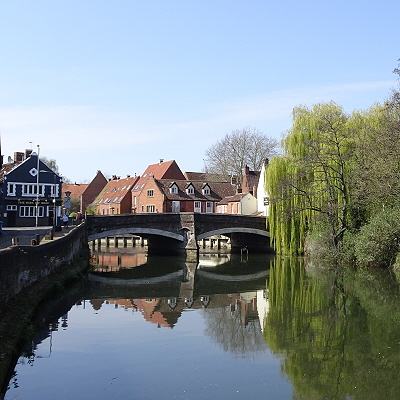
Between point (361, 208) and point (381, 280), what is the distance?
8284 mm

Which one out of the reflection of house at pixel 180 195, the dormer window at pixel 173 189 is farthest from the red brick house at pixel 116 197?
the dormer window at pixel 173 189

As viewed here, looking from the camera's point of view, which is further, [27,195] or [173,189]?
[173,189]

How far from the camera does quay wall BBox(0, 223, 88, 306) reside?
559 inches

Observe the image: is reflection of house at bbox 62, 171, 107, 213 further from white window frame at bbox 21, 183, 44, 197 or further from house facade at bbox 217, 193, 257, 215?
white window frame at bbox 21, 183, 44, 197

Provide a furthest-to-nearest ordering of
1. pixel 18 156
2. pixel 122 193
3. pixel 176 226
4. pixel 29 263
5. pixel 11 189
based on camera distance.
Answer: pixel 122 193
pixel 18 156
pixel 176 226
pixel 11 189
pixel 29 263

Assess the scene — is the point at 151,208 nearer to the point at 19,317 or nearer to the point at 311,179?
the point at 311,179

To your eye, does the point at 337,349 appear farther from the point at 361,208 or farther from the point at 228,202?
the point at 228,202

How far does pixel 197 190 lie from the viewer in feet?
205

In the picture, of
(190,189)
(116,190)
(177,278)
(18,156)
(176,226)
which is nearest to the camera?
(177,278)

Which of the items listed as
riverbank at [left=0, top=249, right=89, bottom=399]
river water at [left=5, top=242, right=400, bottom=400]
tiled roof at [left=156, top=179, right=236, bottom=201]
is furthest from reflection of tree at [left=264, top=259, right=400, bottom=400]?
tiled roof at [left=156, top=179, right=236, bottom=201]

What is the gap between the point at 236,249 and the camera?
53625 millimetres

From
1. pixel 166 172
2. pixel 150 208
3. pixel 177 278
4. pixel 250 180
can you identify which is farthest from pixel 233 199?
pixel 177 278

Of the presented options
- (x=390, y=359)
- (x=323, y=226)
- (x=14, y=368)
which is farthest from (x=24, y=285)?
(x=323, y=226)

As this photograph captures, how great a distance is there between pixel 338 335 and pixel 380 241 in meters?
15.3
